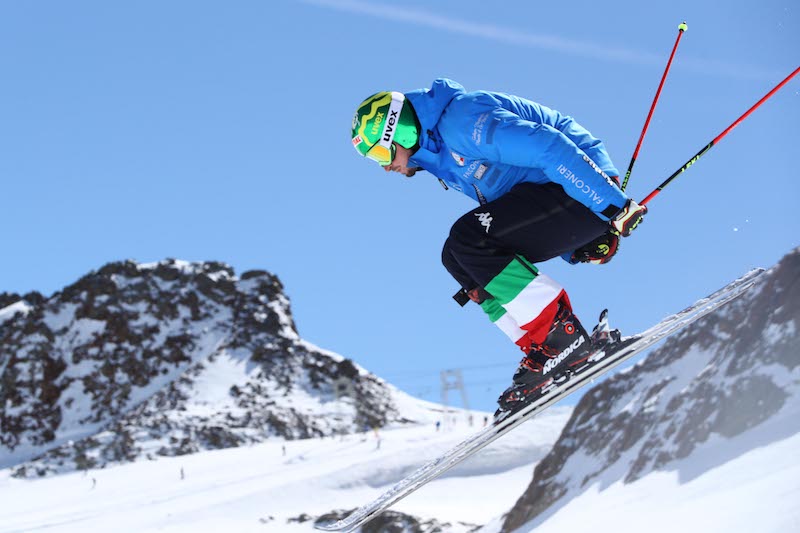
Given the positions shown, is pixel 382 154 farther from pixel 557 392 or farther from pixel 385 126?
pixel 557 392

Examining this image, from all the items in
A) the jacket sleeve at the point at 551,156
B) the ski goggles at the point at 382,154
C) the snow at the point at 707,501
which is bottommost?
the snow at the point at 707,501

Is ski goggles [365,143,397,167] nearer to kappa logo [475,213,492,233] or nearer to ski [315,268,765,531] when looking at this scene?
kappa logo [475,213,492,233]

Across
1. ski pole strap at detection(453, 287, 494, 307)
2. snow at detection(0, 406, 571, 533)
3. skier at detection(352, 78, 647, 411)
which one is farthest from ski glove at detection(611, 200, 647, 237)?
snow at detection(0, 406, 571, 533)

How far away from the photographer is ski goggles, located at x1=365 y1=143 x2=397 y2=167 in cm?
589

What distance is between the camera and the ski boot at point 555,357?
6031 mm

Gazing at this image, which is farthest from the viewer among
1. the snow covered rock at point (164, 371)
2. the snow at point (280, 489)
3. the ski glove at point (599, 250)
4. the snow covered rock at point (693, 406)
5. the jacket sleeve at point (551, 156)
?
the snow covered rock at point (164, 371)

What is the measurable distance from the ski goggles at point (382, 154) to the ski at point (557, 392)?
1883 mm

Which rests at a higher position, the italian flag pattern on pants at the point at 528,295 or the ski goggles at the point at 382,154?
the ski goggles at the point at 382,154

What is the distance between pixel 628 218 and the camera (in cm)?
573

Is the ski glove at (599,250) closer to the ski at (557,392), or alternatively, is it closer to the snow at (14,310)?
the ski at (557,392)

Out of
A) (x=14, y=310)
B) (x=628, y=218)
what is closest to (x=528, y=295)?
(x=628, y=218)

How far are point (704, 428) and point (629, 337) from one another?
14.0 metres

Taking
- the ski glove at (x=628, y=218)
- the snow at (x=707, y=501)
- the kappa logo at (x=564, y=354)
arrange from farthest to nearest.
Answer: the snow at (x=707, y=501), the kappa logo at (x=564, y=354), the ski glove at (x=628, y=218)

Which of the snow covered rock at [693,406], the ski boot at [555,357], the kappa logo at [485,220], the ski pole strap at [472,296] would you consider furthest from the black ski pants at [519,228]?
the snow covered rock at [693,406]
